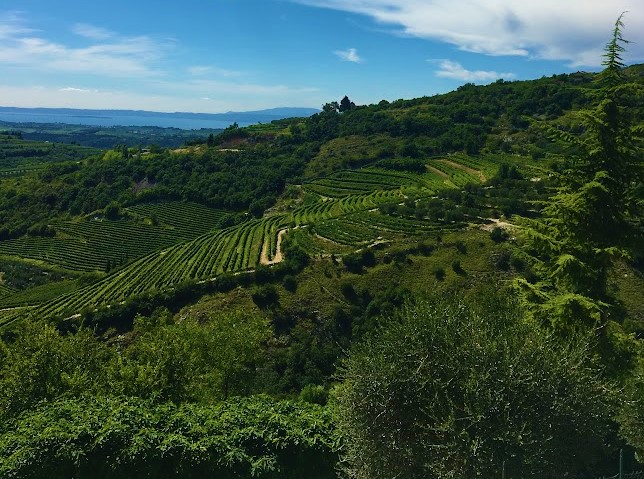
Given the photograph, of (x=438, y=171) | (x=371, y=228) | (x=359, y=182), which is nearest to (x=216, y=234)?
(x=371, y=228)

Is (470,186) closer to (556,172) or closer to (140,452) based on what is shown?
(556,172)

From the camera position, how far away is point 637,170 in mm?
18422

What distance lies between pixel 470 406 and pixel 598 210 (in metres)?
10.9

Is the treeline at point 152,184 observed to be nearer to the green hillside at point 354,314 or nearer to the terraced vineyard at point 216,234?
the green hillside at point 354,314

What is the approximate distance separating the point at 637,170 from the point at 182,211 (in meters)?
123

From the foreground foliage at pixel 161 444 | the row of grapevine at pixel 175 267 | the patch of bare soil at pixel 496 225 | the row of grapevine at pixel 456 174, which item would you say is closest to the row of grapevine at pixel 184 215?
the row of grapevine at pixel 175 267

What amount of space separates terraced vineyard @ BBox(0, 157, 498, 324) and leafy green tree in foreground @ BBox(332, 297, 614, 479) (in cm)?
5961

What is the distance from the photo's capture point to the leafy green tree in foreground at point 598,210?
18109 mm

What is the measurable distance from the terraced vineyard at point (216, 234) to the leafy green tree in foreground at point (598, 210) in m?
57.9

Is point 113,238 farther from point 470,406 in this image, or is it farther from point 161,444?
point 470,406

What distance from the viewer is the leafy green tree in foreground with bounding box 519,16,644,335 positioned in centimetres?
1811

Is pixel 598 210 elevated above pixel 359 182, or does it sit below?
above

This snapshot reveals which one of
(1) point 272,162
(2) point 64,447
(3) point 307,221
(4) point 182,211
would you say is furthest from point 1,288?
(2) point 64,447

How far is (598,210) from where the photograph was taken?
18594mm
